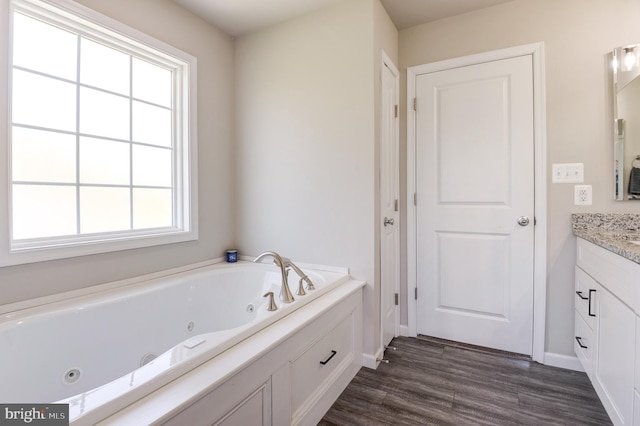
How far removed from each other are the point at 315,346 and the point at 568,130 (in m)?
1.97

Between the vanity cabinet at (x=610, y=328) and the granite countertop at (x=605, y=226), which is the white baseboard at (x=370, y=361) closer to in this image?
the vanity cabinet at (x=610, y=328)

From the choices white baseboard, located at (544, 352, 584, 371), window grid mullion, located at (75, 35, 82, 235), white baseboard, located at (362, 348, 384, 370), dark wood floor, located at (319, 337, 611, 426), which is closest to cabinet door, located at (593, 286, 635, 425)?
dark wood floor, located at (319, 337, 611, 426)

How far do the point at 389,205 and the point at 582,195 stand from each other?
3.75 feet

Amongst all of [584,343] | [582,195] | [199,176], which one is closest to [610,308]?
[584,343]

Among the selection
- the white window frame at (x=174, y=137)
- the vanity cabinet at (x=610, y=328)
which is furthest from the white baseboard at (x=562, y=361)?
the white window frame at (x=174, y=137)

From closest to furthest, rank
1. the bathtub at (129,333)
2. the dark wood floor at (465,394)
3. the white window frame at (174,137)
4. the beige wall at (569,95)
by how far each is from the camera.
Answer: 1. the bathtub at (129,333)
2. the white window frame at (174,137)
3. the dark wood floor at (465,394)
4. the beige wall at (569,95)

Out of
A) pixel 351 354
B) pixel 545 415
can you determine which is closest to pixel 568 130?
pixel 545 415

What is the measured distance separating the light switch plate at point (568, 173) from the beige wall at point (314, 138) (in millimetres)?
1128

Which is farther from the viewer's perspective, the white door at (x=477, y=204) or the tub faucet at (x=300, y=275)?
the white door at (x=477, y=204)

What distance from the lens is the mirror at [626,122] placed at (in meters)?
1.71

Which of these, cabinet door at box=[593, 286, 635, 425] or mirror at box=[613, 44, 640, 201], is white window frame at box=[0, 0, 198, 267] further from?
mirror at box=[613, 44, 640, 201]

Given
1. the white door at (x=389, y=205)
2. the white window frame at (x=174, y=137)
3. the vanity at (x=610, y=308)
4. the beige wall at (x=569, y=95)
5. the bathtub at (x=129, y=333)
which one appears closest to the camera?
the bathtub at (x=129, y=333)

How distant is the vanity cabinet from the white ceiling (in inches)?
67.9

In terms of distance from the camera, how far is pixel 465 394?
168 centimetres
